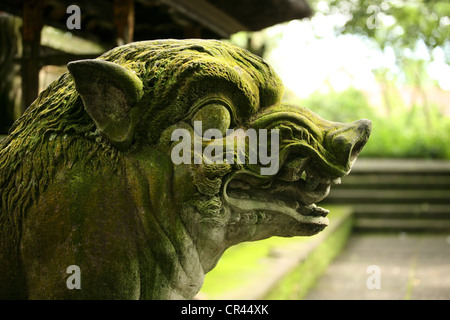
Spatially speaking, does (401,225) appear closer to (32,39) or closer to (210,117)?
(32,39)

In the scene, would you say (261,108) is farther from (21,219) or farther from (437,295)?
(437,295)

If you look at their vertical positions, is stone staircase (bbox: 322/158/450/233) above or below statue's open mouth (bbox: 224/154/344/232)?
above

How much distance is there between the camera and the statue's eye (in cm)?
135

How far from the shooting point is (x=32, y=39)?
136 inches

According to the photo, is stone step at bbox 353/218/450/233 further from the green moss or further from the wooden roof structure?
the wooden roof structure

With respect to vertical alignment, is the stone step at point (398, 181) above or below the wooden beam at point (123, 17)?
above

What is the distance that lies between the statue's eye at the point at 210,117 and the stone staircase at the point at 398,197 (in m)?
7.30

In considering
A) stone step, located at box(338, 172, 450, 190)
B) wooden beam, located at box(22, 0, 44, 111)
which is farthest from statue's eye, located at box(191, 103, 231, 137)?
stone step, located at box(338, 172, 450, 190)

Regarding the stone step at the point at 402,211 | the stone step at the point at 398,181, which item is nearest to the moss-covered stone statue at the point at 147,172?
the stone step at the point at 402,211

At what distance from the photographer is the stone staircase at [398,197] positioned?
26.5 feet

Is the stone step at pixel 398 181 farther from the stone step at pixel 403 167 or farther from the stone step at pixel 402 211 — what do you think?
the stone step at pixel 402 211

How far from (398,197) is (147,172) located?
25.8 feet

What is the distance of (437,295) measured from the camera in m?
4.22
